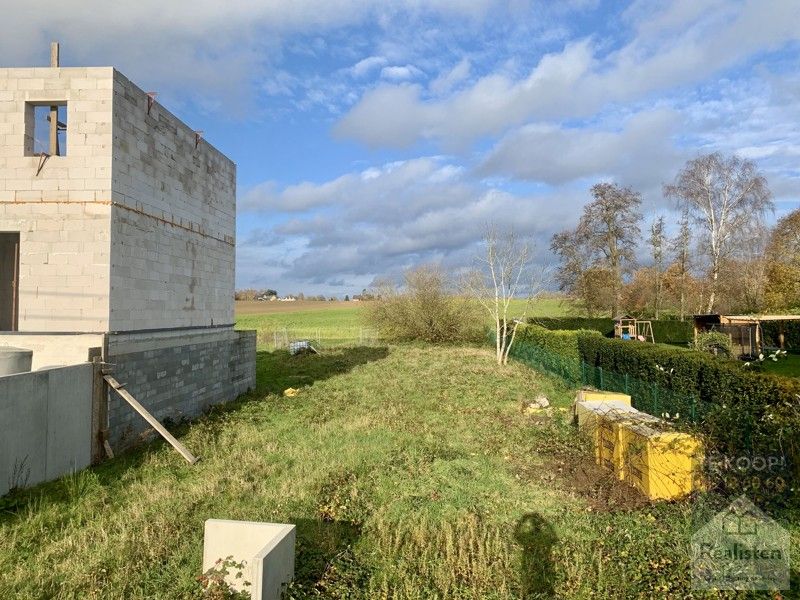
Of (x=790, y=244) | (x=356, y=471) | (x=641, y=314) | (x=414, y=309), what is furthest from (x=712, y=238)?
(x=356, y=471)

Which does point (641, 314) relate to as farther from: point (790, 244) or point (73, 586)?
point (73, 586)

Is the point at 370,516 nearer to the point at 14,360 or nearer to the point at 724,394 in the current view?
the point at 14,360

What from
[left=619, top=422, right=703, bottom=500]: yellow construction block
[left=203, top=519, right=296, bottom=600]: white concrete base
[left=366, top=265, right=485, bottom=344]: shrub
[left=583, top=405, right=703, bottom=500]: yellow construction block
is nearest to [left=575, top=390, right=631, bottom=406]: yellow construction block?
[left=583, top=405, right=703, bottom=500]: yellow construction block

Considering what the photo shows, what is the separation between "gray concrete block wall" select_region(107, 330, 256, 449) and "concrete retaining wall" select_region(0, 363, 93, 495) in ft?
2.61

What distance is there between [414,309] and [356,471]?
27.4 m

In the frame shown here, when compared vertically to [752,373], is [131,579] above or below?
below

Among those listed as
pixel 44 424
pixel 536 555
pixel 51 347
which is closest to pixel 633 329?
pixel 536 555

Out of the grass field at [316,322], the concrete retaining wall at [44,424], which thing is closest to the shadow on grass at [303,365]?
the grass field at [316,322]

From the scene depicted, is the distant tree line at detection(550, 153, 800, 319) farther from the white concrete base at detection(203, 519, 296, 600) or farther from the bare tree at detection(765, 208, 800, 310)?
the white concrete base at detection(203, 519, 296, 600)

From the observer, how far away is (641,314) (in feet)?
127

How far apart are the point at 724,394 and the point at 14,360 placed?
37.5 feet

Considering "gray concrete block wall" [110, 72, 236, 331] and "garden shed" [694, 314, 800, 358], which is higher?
"gray concrete block wall" [110, 72, 236, 331]

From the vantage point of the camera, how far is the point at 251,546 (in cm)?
461

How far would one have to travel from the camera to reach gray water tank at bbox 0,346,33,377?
295 inches
